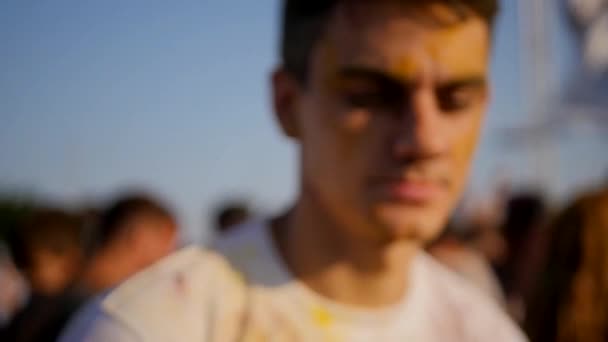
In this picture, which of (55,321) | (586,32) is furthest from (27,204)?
(55,321)

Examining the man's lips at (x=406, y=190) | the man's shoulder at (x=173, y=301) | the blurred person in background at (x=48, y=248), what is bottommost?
the blurred person in background at (x=48, y=248)

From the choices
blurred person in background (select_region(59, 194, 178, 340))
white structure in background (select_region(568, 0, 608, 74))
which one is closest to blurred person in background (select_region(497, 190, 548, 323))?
blurred person in background (select_region(59, 194, 178, 340))

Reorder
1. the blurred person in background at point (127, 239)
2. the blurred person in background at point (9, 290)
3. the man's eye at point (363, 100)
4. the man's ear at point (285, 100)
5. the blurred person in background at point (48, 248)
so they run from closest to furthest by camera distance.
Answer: the man's eye at point (363, 100)
the man's ear at point (285, 100)
the blurred person in background at point (127, 239)
the blurred person in background at point (48, 248)
the blurred person in background at point (9, 290)

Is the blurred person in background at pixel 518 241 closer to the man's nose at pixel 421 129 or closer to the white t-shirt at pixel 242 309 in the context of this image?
the white t-shirt at pixel 242 309

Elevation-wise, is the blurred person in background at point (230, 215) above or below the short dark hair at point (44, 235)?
below

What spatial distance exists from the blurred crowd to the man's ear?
1.23 ft

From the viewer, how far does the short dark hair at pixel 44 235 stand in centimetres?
457

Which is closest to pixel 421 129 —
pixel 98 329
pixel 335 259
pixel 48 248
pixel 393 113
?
pixel 393 113

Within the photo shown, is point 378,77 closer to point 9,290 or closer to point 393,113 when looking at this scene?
point 393,113

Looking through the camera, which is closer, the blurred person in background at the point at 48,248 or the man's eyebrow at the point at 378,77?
the man's eyebrow at the point at 378,77

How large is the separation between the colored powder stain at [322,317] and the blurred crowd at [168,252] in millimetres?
323

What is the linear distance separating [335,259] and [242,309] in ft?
0.60

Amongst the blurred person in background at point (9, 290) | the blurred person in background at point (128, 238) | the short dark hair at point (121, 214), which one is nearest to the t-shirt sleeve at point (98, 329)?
the blurred person in background at point (128, 238)

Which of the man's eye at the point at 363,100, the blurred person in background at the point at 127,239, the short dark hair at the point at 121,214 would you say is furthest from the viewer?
the short dark hair at the point at 121,214
